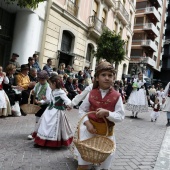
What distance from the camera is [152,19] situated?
139ft

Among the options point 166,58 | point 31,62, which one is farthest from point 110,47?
point 166,58

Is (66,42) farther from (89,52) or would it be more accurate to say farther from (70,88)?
(70,88)

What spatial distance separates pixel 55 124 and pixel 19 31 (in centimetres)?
911

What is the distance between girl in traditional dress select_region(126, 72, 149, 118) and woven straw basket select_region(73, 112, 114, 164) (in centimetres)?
776

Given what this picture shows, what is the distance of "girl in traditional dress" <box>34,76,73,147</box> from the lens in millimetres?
4344

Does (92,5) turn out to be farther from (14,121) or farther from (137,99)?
(14,121)

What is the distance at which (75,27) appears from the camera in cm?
1644

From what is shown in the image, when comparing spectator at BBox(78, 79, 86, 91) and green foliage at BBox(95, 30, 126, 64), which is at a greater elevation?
green foliage at BBox(95, 30, 126, 64)

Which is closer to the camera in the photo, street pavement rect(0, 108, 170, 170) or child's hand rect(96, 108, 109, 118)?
child's hand rect(96, 108, 109, 118)

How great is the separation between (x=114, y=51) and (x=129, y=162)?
42.2ft

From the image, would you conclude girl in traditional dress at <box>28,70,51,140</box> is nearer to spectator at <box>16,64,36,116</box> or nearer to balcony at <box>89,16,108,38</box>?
spectator at <box>16,64,36,116</box>

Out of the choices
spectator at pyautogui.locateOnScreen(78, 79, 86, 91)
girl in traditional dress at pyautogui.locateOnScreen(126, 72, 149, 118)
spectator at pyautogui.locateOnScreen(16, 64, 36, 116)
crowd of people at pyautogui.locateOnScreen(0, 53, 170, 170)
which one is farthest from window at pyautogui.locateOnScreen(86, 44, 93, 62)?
spectator at pyautogui.locateOnScreen(16, 64, 36, 116)

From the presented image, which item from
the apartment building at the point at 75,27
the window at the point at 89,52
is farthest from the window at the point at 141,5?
the window at the point at 89,52

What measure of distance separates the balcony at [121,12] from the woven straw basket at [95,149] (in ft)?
71.2
